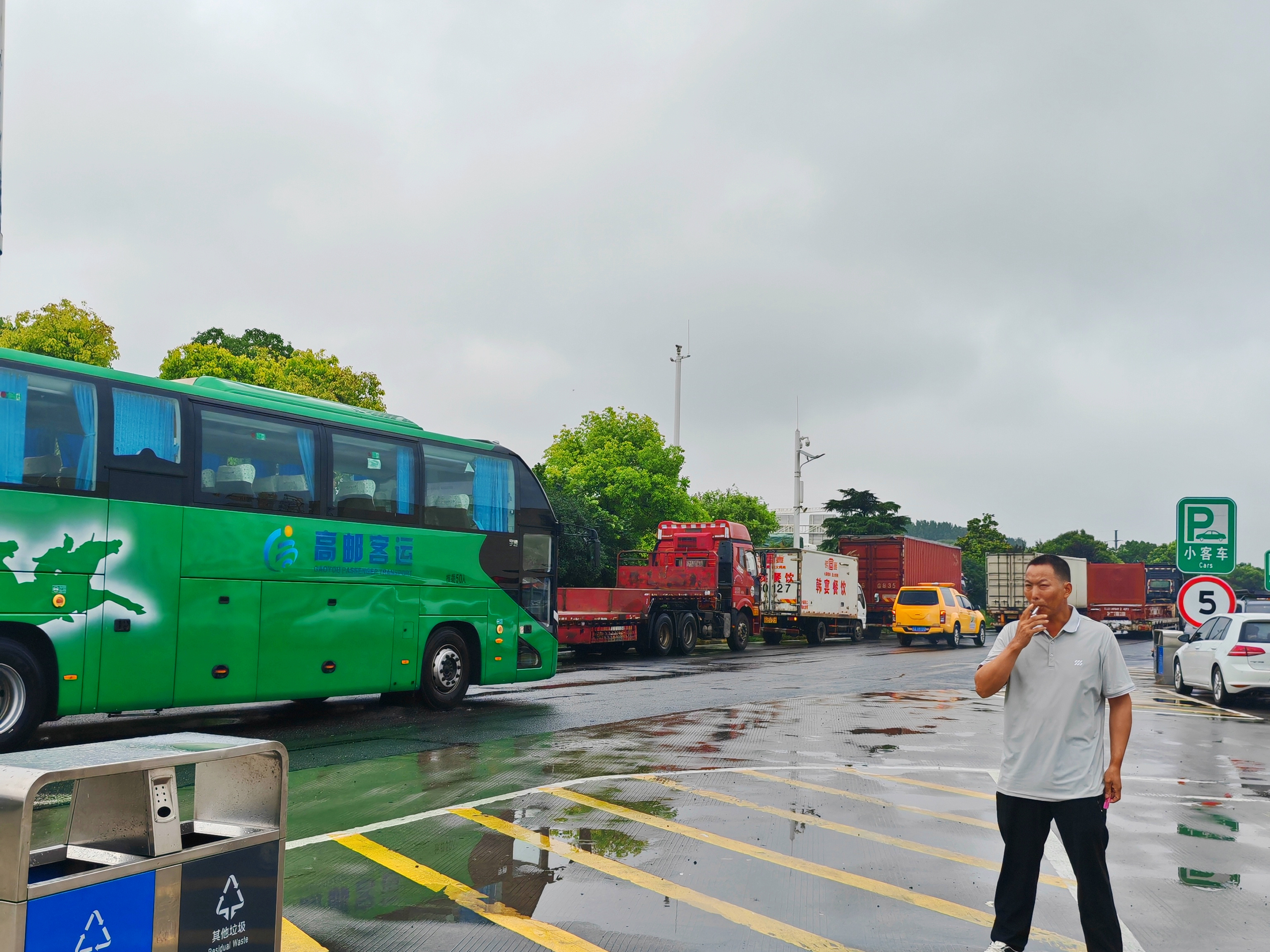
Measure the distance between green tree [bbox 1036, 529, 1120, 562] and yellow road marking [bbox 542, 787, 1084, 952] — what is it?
88.8m

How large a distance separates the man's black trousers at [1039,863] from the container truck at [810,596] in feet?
93.5

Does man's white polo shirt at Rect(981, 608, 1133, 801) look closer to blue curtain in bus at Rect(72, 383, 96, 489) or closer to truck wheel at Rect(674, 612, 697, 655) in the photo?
blue curtain in bus at Rect(72, 383, 96, 489)

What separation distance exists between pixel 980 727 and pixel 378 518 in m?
7.69

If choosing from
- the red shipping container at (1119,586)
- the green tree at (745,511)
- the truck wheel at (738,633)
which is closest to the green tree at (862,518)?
the green tree at (745,511)

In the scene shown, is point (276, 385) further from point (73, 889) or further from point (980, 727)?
point (73, 889)

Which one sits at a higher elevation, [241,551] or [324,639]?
[241,551]

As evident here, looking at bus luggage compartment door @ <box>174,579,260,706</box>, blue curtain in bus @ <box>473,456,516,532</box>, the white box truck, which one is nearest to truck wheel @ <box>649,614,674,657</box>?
blue curtain in bus @ <box>473,456,516,532</box>

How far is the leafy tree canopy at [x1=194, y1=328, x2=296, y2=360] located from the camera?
175ft

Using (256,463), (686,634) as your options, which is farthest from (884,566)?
(256,463)

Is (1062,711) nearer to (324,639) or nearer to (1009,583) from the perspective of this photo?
(324,639)

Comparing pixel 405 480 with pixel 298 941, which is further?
pixel 405 480

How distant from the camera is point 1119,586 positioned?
44.9 meters

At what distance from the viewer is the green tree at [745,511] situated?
258 feet

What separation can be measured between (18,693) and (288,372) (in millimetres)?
32923
